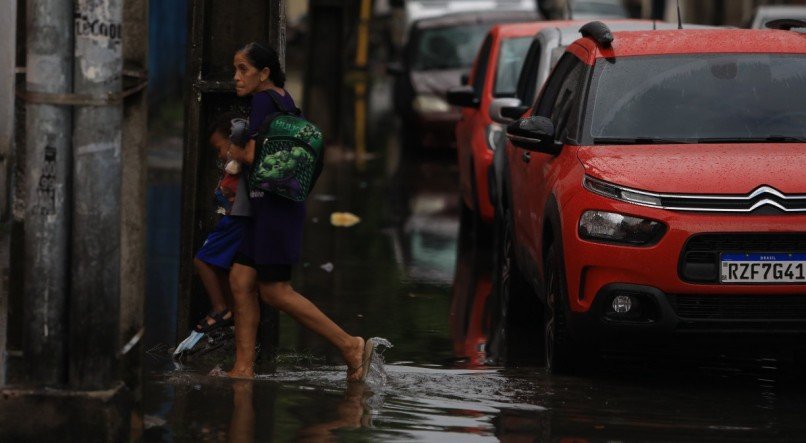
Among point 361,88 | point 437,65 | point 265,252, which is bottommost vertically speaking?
point 361,88

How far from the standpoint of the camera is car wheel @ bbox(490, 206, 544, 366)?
9602mm

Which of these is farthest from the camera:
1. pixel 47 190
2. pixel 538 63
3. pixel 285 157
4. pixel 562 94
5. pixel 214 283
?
pixel 538 63

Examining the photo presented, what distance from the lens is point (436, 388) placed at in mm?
8062

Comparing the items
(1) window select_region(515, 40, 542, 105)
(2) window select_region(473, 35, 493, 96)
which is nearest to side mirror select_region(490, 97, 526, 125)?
(1) window select_region(515, 40, 542, 105)

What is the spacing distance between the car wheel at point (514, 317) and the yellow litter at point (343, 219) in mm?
4036

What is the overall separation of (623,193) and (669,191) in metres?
0.22

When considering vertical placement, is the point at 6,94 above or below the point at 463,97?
below

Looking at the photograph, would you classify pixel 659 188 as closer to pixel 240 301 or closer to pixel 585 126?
pixel 585 126

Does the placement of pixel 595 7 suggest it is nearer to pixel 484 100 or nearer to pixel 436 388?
pixel 484 100

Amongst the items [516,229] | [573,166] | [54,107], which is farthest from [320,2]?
[54,107]

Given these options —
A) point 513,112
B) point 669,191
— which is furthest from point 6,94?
point 669,191

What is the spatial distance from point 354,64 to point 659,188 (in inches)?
1349

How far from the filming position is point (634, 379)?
8.55 m

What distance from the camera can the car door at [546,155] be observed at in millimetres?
8945
